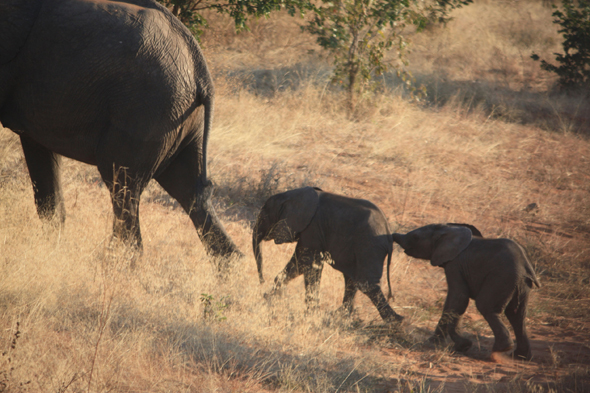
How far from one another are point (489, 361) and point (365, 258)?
4.62ft

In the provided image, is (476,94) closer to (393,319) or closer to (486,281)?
(486,281)

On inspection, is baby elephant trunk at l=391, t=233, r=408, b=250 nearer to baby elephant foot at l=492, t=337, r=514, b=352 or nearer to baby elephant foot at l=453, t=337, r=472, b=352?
baby elephant foot at l=453, t=337, r=472, b=352

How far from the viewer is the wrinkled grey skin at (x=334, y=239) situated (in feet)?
16.8

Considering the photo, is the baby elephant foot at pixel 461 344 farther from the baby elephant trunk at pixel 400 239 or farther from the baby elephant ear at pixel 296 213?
the baby elephant ear at pixel 296 213

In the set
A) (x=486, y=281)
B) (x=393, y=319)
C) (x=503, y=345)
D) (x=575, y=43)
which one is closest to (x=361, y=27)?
(x=575, y=43)

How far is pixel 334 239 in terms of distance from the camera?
5.28 m

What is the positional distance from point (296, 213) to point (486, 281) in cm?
185

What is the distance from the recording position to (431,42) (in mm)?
19219

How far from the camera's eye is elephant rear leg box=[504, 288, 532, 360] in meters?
4.91

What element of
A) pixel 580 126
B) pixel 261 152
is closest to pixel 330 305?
pixel 261 152

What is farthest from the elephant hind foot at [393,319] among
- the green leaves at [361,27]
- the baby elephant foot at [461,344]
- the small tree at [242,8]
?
the green leaves at [361,27]

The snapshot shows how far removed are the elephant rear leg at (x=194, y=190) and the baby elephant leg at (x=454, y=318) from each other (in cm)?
219

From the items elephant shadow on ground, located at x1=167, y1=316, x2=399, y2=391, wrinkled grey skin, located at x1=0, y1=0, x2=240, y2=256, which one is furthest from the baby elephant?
wrinkled grey skin, located at x1=0, y1=0, x2=240, y2=256

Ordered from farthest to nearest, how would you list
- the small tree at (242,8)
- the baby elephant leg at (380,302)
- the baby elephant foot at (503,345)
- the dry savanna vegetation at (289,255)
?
the small tree at (242,8)
the baby elephant leg at (380,302)
the baby elephant foot at (503,345)
the dry savanna vegetation at (289,255)
